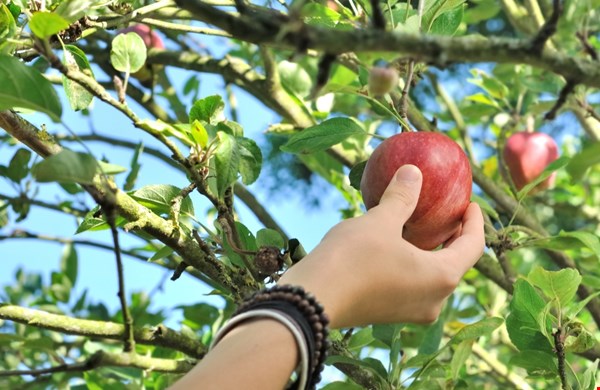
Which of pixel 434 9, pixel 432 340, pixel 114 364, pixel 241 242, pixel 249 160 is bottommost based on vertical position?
pixel 432 340

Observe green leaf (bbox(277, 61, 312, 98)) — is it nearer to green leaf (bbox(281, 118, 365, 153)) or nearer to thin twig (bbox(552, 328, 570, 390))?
green leaf (bbox(281, 118, 365, 153))

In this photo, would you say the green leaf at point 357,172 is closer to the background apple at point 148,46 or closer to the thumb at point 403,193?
the thumb at point 403,193

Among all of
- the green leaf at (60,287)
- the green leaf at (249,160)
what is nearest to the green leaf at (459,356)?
the green leaf at (249,160)

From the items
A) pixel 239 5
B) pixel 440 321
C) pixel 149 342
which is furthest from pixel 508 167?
pixel 239 5

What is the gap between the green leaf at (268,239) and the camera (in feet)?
3.87

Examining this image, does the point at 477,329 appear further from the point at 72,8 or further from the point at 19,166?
the point at 19,166

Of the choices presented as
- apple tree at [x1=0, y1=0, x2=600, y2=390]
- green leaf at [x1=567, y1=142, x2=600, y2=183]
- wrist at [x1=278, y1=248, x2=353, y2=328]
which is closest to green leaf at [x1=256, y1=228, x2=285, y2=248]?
apple tree at [x1=0, y1=0, x2=600, y2=390]

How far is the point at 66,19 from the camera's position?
87 centimetres

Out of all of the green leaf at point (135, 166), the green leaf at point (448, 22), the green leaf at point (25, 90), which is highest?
the green leaf at point (25, 90)

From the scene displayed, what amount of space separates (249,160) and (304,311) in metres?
0.43

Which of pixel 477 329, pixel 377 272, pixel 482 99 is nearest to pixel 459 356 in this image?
pixel 477 329

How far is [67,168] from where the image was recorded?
805mm

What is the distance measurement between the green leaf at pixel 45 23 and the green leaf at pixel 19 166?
2.92ft

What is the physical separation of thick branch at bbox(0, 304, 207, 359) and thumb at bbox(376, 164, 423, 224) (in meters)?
0.45
